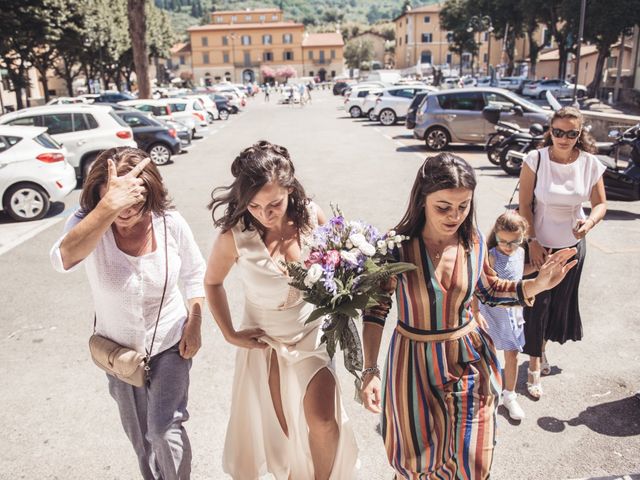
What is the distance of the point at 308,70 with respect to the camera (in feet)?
335

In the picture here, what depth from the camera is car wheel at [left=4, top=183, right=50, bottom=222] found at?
9.38 m

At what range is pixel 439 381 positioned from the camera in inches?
91.6

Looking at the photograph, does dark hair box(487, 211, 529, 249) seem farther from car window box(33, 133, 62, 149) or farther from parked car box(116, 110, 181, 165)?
parked car box(116, 110, 181, 165)

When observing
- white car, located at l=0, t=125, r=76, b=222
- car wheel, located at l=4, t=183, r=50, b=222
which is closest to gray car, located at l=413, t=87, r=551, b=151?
white car, located at l=0, t=125, r=76, b=222

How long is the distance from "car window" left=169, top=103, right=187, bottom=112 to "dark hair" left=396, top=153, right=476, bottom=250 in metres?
19.8

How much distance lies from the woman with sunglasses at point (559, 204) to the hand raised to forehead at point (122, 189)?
103 inches

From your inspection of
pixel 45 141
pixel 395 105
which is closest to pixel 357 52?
pixel 395 105

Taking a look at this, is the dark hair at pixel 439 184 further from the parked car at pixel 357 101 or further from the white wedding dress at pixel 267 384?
the parked car at pixel 357 101

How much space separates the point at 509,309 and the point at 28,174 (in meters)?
8.67

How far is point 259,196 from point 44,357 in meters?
3.30

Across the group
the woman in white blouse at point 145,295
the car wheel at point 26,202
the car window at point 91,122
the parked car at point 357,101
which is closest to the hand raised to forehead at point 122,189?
the woman in white blouse at point 145,295

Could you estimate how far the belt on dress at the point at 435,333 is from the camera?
234 cm

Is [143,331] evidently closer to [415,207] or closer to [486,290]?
[415,207]

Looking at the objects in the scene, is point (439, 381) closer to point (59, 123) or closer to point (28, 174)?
point (28, 174)
